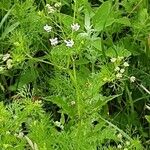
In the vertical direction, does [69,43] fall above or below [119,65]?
above

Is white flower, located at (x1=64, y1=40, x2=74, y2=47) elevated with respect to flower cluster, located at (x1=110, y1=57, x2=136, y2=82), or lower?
elevated

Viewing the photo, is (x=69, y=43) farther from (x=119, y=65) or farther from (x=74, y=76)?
(x=119, y=65)

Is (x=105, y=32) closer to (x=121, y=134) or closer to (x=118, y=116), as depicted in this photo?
(x=118, y=116)

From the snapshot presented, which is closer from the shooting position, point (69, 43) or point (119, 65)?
point (69, 43)

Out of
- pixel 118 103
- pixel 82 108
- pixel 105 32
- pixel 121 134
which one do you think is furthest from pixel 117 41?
pixel 82 108

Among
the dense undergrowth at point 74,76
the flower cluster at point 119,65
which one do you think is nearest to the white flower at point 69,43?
the dense undergrowth at point 74,76

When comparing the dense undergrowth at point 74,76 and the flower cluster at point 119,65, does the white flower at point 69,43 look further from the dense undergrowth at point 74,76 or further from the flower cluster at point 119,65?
the flower cluster at point 119,65

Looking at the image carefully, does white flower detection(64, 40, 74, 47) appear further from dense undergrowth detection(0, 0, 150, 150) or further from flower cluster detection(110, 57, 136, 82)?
flower cluster detection(110, 57, 136, 82)

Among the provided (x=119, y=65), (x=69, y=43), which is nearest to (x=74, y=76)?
(x=69, y=43)

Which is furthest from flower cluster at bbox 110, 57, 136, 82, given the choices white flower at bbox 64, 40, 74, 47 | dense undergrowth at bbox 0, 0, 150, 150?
white flower at bbox 64, 40, 74, 47
